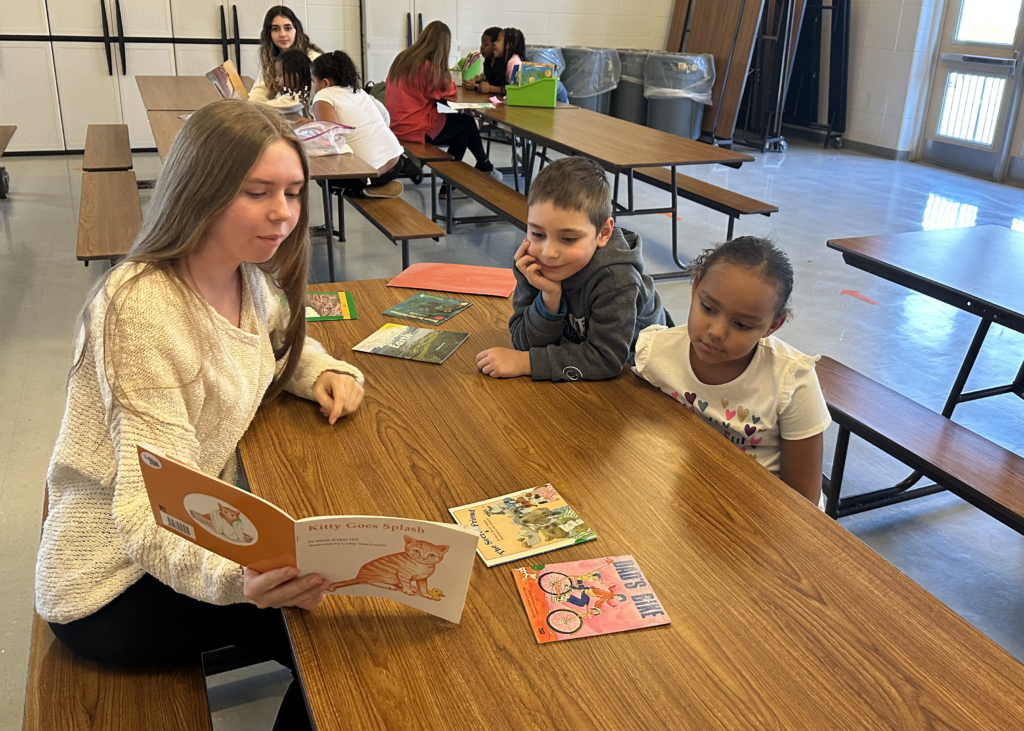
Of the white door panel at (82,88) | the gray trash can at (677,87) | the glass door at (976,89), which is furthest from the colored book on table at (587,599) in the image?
the glass door at (976,89)

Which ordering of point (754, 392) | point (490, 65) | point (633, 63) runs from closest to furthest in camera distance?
point (754, 392) → point (490, 65) → point (633, 63)

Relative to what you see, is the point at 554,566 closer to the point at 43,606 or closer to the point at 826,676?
the point at 826,676

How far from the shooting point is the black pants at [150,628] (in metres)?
1.19

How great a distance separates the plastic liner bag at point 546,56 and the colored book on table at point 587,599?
7255mm

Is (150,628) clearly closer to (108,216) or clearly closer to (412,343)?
(412,343)

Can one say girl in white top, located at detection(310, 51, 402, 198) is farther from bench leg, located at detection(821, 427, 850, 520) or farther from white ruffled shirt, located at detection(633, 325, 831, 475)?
white ruffled shirt, located at detection(633, 325, 831, 475)

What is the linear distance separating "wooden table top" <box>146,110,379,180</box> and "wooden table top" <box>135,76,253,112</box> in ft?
1.06

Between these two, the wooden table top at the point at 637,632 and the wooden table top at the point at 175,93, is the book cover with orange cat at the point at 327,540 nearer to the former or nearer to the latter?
the wooden table top at the point at 637,632

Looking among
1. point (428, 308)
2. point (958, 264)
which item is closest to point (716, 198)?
point (958, 264)

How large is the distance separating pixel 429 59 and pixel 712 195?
2.21 meters

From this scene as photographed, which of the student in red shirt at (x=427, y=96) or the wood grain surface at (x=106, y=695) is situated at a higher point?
the student in red shirt at (x=427, y=96)

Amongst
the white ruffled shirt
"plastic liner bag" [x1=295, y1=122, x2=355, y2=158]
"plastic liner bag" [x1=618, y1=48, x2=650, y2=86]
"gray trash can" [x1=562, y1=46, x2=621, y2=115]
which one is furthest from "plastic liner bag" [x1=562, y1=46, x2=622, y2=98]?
the white ruffled shirt

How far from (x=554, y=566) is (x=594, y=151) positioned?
10.9 feet

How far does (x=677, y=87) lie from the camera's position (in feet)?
25.9
